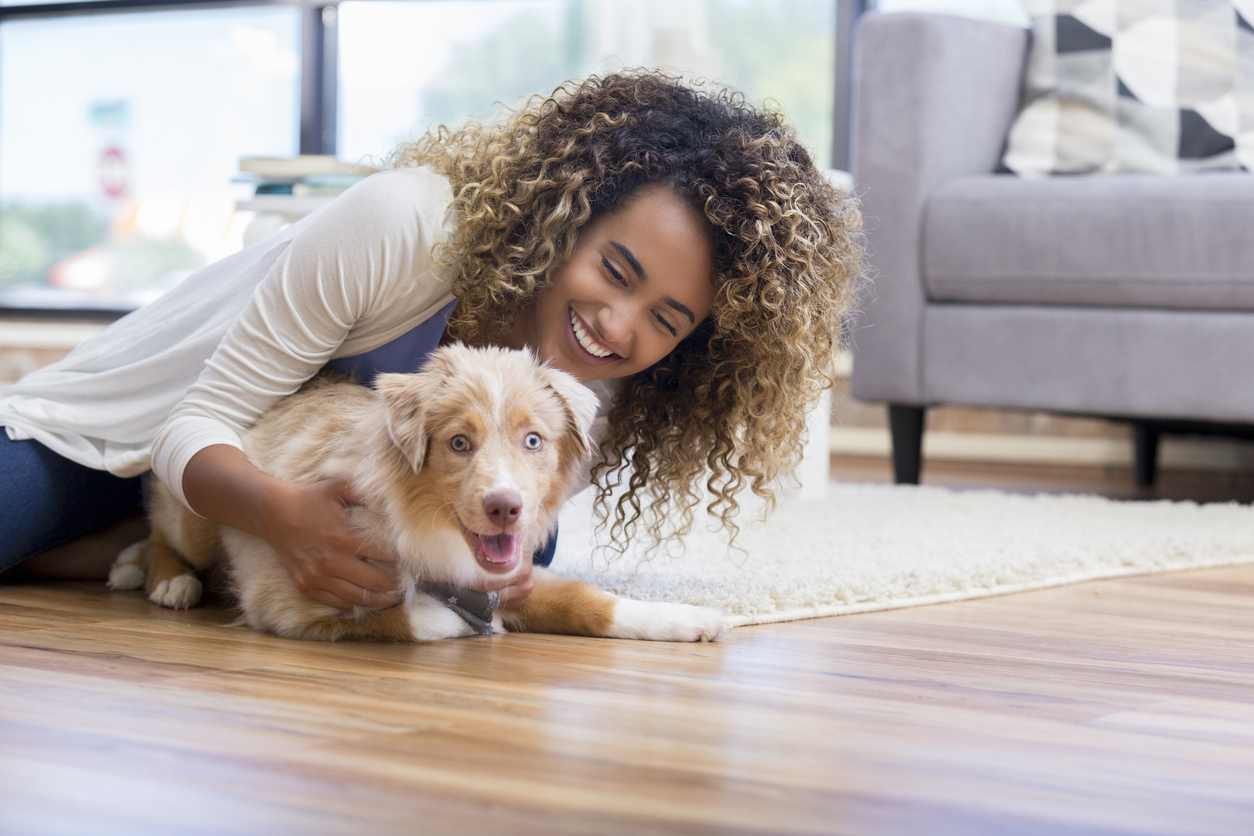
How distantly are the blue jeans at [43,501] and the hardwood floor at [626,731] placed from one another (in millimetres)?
273

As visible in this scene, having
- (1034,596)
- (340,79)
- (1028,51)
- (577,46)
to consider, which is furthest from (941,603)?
(340,79)

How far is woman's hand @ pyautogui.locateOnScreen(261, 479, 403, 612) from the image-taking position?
1.48m

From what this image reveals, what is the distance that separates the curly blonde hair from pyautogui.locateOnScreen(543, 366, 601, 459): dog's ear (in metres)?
0.20

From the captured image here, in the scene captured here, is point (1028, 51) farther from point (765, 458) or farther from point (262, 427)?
point (262, 427)

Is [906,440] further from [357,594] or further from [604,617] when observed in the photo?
[357,594]

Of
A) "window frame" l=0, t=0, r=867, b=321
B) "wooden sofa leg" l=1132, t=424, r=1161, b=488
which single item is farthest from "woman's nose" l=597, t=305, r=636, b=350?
"window frame" l=0, t=0, r=867, b=321

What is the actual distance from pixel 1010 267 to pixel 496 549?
219 cm

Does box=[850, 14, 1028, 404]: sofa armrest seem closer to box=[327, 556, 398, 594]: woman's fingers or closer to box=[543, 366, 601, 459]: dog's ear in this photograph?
box=[543, 366, 601, 459]: dog's ear

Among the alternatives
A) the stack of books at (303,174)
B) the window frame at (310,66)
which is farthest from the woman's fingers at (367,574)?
the window frame at (310,66)

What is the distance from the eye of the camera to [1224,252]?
2926 mm

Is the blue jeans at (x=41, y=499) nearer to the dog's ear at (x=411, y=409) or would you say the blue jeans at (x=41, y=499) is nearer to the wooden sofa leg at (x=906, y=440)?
the dog's ear at (x=411, y=409)

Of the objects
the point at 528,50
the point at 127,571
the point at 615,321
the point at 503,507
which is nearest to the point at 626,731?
the point at 503,507

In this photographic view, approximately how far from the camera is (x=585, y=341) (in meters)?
1.70

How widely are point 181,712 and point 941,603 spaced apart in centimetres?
127
